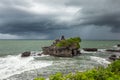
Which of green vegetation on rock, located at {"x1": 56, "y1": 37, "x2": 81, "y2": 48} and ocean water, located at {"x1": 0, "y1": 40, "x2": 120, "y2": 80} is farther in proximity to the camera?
green vegetation on rock, located at {"x1": 56, "y1": 37, "x2": 81, "y2": 48}

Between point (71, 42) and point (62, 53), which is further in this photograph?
point (71, 42)

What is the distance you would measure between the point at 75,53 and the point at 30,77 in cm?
4081

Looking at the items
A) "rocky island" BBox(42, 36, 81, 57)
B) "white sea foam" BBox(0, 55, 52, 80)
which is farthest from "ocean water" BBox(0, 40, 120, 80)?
"rocky island" BBox(42, 36, 81, 57)

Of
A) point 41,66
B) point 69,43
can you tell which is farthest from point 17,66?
point 69,43

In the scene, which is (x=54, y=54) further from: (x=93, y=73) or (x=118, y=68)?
(x=93, y=73)

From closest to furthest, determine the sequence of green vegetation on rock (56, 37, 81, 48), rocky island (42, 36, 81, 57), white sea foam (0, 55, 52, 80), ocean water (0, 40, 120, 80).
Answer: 1. ocean water (0, 40, 120, 80)
2. white sea foam (0, 55, 52, 80)
3. rocky island (42, 36, 81, 57)
4. green vegetation on rock (56, 37, 81, 48)

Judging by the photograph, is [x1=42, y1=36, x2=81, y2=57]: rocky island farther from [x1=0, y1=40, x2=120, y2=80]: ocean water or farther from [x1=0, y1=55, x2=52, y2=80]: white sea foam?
[x1=0, y1=55, x2=52, y2=80]: white sea foam

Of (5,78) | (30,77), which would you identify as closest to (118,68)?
(30,77)

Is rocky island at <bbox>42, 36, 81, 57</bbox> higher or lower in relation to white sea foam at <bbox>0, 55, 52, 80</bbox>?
higher

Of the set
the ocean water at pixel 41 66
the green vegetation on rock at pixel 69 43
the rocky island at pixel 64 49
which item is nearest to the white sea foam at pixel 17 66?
the ocean water at pixel 41 66

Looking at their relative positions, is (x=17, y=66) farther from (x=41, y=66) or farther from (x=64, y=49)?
(x=64, y=49)

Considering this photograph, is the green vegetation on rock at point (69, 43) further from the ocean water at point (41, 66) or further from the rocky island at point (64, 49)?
the ocean water at point (41, 66)

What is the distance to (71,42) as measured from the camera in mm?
73562

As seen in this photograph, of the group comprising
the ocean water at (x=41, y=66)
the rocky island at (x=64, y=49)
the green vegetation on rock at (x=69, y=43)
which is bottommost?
the ocean water at (x=41, y=66)
